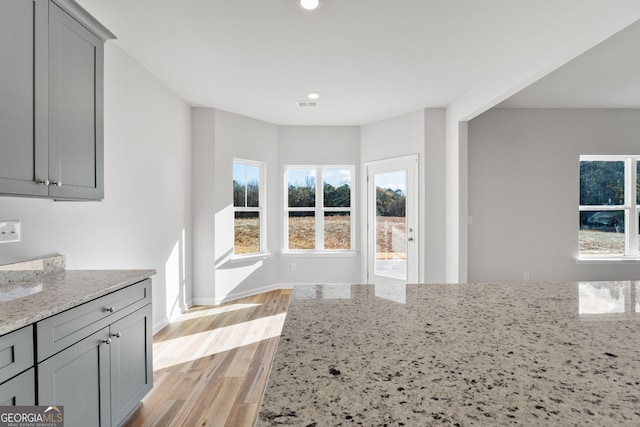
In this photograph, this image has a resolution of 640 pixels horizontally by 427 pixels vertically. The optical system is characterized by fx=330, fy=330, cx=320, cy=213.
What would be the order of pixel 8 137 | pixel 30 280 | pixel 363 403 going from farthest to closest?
pixel 30 280 → pixel 8 137 → pixel 363 403

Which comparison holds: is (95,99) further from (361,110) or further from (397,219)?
(397,219)

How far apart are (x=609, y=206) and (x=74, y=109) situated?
6.27 meters

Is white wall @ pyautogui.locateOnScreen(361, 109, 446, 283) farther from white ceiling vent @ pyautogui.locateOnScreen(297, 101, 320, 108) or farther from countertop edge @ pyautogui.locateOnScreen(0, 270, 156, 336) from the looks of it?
countertop edge @ pyautogui.locateOnScreen(0, 270, 156, 336)

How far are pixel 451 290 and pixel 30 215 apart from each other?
241cm

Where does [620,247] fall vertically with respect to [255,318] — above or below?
above

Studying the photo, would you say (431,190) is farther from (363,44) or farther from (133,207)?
(133,207)

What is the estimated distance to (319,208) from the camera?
5.44m

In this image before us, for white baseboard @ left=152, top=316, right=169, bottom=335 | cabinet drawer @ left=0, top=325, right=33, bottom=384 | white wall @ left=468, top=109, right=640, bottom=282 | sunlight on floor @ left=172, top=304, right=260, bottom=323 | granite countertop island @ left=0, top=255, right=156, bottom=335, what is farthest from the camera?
white wall @ left=468, top=109, right=640, bottom=282

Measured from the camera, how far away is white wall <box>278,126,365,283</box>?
211 inches

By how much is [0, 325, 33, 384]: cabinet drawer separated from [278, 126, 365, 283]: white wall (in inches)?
162

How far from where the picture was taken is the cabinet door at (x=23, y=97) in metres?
1.51

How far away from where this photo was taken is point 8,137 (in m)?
1.53

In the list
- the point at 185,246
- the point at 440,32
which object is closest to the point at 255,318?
the point at 185,246

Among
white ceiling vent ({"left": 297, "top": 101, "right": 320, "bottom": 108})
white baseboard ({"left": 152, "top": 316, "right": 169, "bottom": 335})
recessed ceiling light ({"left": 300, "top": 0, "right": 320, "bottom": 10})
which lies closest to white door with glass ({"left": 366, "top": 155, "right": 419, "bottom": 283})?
white ceiling vent ({"left": 297, "top": 101, "right": 320, "bottom": 108})
